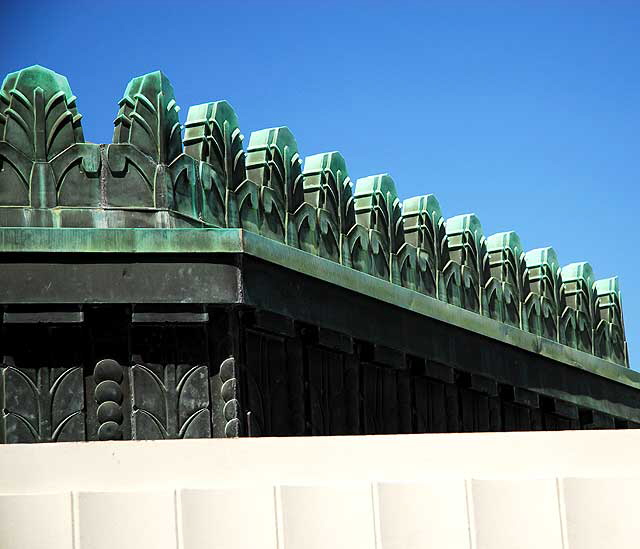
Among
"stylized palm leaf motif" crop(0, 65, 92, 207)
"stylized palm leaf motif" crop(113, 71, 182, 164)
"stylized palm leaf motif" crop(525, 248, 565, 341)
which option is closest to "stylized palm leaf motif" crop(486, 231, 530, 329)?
"stylized palm leaf motif" crop(525, 248, 565, 341)

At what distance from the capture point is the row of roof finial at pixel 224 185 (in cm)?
946

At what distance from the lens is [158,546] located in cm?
516

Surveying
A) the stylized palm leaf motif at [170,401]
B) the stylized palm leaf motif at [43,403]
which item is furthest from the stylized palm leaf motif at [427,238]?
the stylized palm leaf motif at [43,403]

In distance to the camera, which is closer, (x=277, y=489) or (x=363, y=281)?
(x=277, y=489)

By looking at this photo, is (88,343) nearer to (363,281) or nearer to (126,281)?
(126,281)

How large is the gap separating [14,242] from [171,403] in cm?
171

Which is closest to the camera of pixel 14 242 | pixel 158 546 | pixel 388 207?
pixel 158 546

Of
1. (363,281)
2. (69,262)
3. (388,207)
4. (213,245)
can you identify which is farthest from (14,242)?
(388,207)

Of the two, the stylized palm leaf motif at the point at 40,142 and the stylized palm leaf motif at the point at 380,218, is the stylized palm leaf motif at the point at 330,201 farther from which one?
the stylized palm leaf motif at the point at 40,142

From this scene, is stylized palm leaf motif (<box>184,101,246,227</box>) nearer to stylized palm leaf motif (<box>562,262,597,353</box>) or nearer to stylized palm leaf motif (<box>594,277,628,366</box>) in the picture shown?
stylized palm leaf motif (<box>562,262,597,353</box>)

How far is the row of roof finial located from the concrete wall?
447 centimetres

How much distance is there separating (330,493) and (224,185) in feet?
17.0

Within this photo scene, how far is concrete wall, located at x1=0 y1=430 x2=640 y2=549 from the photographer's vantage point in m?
5.14

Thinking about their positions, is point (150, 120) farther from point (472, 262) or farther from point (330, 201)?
point (472, 262)
